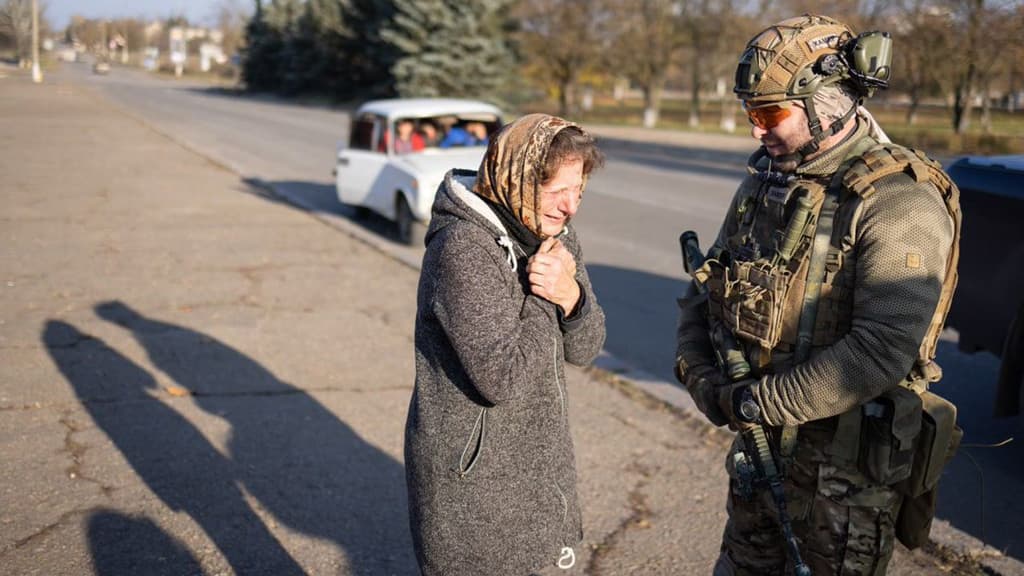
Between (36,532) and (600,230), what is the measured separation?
28.1 ft

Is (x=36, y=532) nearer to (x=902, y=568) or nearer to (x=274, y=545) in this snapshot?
(x=274, y=545)

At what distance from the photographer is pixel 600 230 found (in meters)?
11.6

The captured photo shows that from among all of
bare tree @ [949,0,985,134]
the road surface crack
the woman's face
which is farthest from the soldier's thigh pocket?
bare tree @ [949,0,985,134]

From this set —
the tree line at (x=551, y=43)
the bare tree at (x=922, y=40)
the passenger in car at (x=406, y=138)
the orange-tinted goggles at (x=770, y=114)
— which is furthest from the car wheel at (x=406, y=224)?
the tree line at (x=551, y=43)

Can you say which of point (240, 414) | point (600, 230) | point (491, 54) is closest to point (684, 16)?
point (491, 54)

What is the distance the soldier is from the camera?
7.49ft

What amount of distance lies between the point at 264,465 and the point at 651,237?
729cm

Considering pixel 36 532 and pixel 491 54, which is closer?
pixel 36 532

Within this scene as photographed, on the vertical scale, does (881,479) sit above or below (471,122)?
below

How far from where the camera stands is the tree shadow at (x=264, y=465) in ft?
12.5

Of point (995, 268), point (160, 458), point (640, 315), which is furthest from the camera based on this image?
point (640, 315)

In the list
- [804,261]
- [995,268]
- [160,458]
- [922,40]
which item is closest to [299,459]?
[160,458]

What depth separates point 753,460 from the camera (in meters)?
2.57

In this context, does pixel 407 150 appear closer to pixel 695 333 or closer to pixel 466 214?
pixel 695 333
